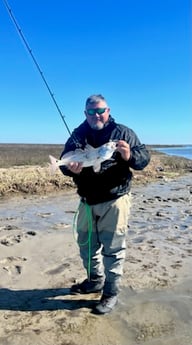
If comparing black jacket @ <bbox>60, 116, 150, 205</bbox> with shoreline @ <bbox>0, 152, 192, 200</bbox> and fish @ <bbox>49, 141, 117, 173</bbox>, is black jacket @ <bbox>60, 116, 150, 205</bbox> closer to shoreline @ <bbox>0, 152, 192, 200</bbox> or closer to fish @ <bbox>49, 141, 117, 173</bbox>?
fish @ <bbox>49, 141, 117, 173</bbox>

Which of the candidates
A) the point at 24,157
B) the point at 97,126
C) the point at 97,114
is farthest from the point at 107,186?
the point at 24,157

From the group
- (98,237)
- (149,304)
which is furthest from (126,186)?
(149,304)

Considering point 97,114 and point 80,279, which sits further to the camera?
point 80,279

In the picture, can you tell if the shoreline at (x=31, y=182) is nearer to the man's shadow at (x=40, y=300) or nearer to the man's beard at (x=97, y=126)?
the man's shadow at (x=40, y=300)

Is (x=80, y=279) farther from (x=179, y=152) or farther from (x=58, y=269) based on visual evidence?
(x=179, y=152)

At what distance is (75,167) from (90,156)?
0.80 ft

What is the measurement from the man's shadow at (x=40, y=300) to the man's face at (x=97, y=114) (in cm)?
223

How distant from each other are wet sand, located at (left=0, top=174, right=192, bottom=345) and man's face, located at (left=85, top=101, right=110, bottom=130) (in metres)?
2.25

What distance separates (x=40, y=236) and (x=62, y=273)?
2142 millimetres

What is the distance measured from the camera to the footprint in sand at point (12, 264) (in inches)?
246

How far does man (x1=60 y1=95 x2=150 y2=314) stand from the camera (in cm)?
492

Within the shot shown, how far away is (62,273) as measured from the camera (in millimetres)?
6203

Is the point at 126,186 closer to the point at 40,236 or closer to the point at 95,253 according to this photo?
the point at 95,253

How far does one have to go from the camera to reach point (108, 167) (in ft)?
16.2
